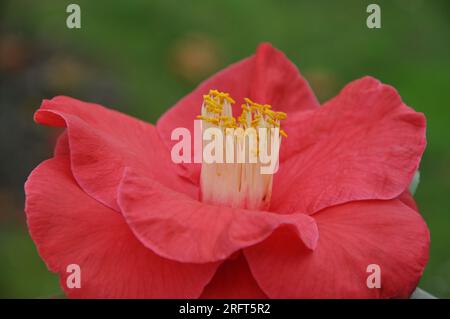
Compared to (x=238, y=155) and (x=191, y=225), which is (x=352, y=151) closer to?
(x=238, y=155)

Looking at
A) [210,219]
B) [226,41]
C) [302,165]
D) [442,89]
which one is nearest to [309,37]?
[226,41]

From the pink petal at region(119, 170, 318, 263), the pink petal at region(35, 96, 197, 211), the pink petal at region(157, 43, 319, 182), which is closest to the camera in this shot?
the pink petal at region(119, 170, 318, 263)

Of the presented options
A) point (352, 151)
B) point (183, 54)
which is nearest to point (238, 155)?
point (352, 151)

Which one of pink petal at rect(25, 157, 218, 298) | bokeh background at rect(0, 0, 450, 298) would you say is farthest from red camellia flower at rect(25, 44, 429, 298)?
bokeh background at rect(0, 0, 450, 298)

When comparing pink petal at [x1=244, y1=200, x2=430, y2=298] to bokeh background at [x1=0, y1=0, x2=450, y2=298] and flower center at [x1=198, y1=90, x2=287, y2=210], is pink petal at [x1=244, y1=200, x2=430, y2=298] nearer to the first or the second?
flower center at [x1=198, y1=90, x2=287, y2=210]

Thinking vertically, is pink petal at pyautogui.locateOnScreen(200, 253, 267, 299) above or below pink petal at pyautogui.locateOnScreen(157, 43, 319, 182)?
below

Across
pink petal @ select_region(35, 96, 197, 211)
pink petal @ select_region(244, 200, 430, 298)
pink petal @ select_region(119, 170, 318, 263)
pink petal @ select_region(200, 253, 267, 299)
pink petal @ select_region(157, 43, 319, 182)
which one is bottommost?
pink petal @ select_region(200, 253, 267, 299)
